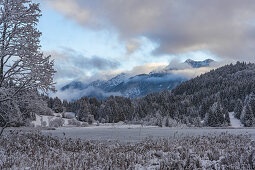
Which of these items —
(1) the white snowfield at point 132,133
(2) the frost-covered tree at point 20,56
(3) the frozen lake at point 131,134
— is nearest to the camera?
(2) the frost-covered tree at point 20,56

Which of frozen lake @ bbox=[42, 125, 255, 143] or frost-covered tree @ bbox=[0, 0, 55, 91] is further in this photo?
frozen lake @ bbox=[42, 125, 255, 143]

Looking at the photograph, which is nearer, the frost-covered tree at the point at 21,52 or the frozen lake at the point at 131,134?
the frost-covered tree at the point at 21,52

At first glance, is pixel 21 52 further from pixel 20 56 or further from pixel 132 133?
pixel 132 133

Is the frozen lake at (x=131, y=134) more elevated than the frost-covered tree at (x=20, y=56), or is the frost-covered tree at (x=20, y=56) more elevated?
the frost-covered tree at (x=20, y=56)

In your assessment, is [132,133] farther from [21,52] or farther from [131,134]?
[21,52]

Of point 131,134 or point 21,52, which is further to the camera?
point 131,134

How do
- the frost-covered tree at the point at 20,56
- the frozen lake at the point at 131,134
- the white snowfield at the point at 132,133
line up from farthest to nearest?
1. the white snowfield at the point at 132,133
2. the frozen lake at the point at 131,134
3. the frost-covered tree at the point at 20,56

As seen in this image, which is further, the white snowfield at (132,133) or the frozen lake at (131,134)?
the white snowfield at (132,133)

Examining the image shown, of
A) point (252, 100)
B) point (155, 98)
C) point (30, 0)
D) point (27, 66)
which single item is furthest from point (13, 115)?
point (155, 98)

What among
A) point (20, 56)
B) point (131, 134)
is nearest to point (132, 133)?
point (131, 134)

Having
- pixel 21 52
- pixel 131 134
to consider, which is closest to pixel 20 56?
pixel 21 52

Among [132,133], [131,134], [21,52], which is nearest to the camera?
[21,52]

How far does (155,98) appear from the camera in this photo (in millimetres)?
166375

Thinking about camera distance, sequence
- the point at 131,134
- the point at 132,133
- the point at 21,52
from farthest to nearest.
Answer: the point at 132,133, the point at 131,134, the point at 21,52
